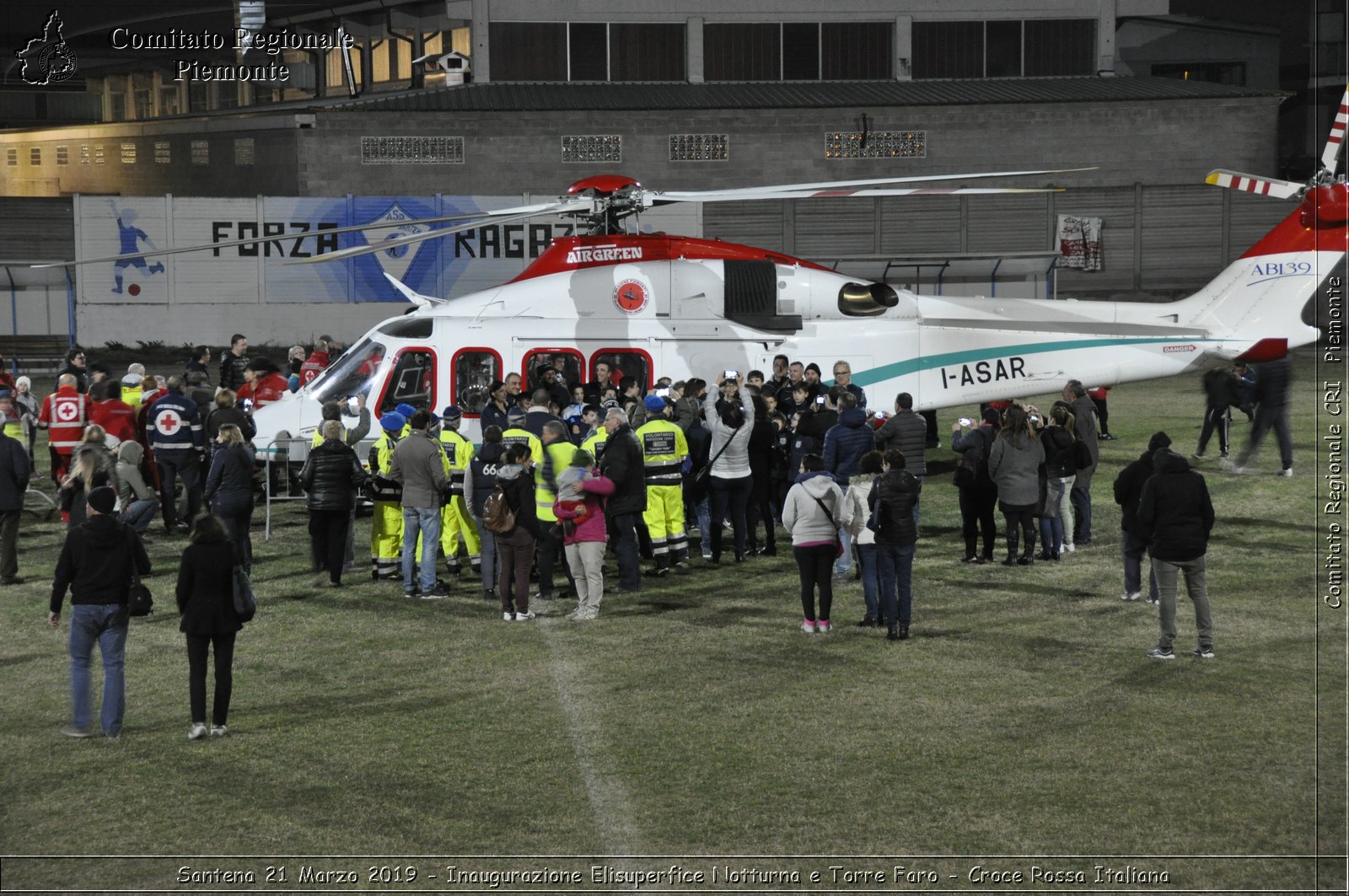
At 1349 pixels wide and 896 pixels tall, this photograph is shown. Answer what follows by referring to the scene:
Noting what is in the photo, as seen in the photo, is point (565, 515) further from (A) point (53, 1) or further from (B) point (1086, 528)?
(A) point (53, 1)

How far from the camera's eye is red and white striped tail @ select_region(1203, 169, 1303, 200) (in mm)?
14078

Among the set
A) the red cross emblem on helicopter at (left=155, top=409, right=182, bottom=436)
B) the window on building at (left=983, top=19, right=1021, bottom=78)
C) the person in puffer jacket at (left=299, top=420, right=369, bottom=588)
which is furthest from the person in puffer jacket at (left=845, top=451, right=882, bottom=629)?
the window on building at (left=983, top=19, right=1021, bottom=78)

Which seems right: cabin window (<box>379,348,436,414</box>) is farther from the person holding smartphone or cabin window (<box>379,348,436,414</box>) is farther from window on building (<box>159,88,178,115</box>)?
window on building (<box>159,88,178,115</box>)

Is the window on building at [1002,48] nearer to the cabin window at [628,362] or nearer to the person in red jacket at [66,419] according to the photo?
the cabin window at [628,362]

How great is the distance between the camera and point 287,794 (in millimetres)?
7863

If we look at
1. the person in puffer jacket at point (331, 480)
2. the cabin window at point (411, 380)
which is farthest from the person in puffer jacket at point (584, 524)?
the cabin window at point (411, 380)

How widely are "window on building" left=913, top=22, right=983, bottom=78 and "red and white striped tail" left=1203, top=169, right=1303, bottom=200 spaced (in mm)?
28285

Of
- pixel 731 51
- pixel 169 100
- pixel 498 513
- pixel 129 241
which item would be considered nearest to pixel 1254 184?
pixel 498 513

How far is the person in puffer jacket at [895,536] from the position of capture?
10633mm

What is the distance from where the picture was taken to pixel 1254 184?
14.6 m

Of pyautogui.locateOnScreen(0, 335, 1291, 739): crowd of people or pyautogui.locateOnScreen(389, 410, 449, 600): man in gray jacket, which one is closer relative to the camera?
pyautogui.locateOnScreen(0, 335, 1291, 739): crowd of people

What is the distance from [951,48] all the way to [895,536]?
35533 mm

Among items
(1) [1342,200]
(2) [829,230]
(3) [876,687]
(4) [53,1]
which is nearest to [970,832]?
(3) [876,687]

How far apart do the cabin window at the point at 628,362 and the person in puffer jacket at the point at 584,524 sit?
450 cm
